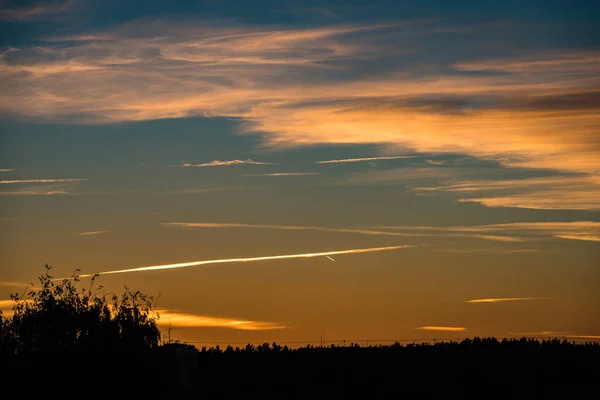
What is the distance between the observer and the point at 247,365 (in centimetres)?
7300

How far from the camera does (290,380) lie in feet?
233

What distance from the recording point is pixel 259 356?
7662 centimetres

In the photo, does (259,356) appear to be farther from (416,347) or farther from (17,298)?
(17,298)

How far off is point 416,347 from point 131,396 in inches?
1134

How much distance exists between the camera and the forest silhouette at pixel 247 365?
189 ft

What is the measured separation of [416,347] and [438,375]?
718cm

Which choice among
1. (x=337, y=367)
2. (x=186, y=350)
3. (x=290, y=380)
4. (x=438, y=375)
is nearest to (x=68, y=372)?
(x=186, y=350)

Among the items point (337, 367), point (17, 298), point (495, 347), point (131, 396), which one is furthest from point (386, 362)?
point (17, 298)

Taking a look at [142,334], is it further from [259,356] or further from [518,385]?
[518,385]

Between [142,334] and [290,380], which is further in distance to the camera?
[290,380]

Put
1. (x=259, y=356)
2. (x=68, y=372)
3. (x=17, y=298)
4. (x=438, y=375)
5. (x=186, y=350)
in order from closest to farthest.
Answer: (x=68, y=372)
(x=17, y=298)
(x=186, y=350)
(x=438, y=375)
(x=259, y=356)

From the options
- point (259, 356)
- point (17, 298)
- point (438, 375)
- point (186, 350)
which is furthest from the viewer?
point (259, 356)

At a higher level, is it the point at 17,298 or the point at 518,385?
the point at 17,298

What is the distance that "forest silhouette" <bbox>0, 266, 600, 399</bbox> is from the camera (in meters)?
57.7
